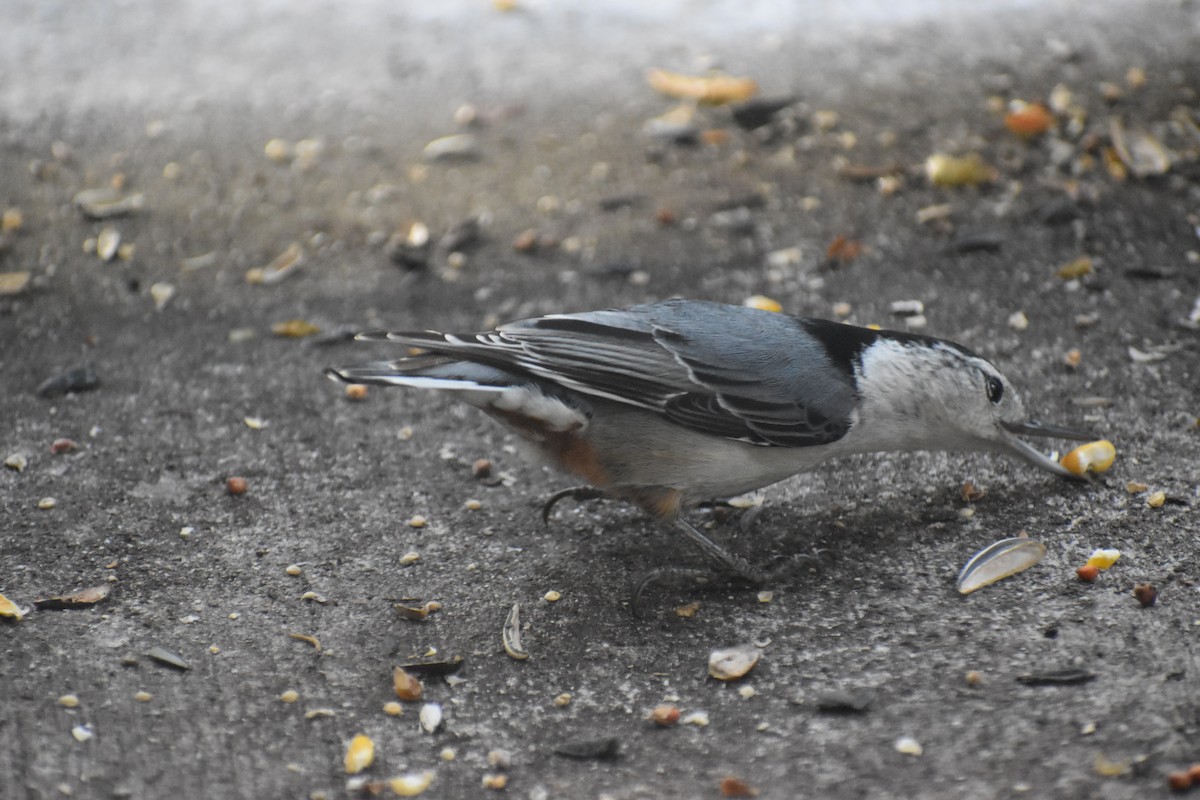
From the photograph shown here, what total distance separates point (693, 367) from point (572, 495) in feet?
1.89

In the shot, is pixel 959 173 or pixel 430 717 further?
pixel 959 173

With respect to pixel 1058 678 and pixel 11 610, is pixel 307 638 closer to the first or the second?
pixel 11 610

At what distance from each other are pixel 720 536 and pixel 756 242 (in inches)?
64.3

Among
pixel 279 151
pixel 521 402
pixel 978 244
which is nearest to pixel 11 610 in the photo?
pixel 521 402

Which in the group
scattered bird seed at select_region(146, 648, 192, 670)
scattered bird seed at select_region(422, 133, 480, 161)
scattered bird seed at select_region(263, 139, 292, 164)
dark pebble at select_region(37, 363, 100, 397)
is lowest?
dark pebble at select_region(37, 363, 100, 397)

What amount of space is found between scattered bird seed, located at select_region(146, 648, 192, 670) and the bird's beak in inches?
81.3

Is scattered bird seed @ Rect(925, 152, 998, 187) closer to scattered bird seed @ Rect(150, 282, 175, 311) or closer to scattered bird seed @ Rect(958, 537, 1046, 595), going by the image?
scattered bird seed @ Rect(958, 537, 1046, 595)

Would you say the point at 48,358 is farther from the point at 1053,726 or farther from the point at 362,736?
the point at 1053,726

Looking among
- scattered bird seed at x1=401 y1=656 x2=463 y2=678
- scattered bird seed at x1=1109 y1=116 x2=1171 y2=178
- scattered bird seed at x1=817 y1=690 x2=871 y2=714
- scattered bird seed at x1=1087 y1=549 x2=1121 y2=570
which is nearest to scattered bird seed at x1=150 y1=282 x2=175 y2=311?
scattered bird seed at x1=401 y1=656 x2=463 y2=678

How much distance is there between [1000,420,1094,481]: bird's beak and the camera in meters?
3.16

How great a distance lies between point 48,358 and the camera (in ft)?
13.5

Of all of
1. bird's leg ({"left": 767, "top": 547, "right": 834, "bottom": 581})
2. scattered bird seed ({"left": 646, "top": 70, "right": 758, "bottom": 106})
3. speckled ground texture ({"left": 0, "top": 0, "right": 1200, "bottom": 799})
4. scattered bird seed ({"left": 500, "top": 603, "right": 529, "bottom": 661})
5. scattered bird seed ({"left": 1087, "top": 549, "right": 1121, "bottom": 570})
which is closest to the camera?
speckled ground texture ({"left": 0, "top": 0, "right": 1200, "bottom": 799})

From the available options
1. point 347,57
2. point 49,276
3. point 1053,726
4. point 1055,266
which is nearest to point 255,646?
point 1053,726

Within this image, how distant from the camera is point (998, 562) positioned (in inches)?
116
